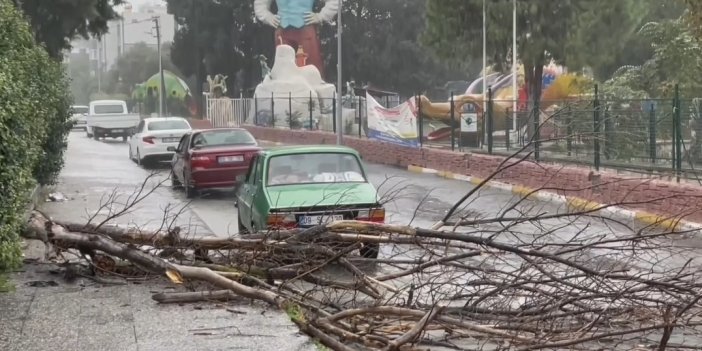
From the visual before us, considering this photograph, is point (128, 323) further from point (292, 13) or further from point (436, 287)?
point (292, 13)

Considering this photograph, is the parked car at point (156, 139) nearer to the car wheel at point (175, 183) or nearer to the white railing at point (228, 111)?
the car wheel at point (175, 183)

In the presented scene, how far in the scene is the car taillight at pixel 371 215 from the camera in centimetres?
1075

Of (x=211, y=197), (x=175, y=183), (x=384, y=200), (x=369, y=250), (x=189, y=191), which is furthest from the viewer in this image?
(x=175, y=183)

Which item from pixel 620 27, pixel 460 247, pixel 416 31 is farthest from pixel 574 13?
pixel 416 31

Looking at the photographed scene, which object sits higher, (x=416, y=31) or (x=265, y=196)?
(x=416, y=31)

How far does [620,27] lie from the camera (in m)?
40.3

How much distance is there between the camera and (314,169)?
11.9 m

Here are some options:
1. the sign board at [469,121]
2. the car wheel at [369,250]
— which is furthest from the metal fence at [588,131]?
the car wheel at [369,250]

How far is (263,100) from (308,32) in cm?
1007

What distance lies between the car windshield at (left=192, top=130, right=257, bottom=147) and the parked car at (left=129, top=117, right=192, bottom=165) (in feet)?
24.7

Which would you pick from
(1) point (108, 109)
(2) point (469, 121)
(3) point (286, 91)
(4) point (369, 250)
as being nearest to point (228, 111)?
(1) point (108, 109)

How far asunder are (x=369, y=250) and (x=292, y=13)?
4831cm

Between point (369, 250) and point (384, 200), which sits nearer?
point (369, 250)

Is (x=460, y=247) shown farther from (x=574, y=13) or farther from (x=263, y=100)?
(x=263, y=100)
